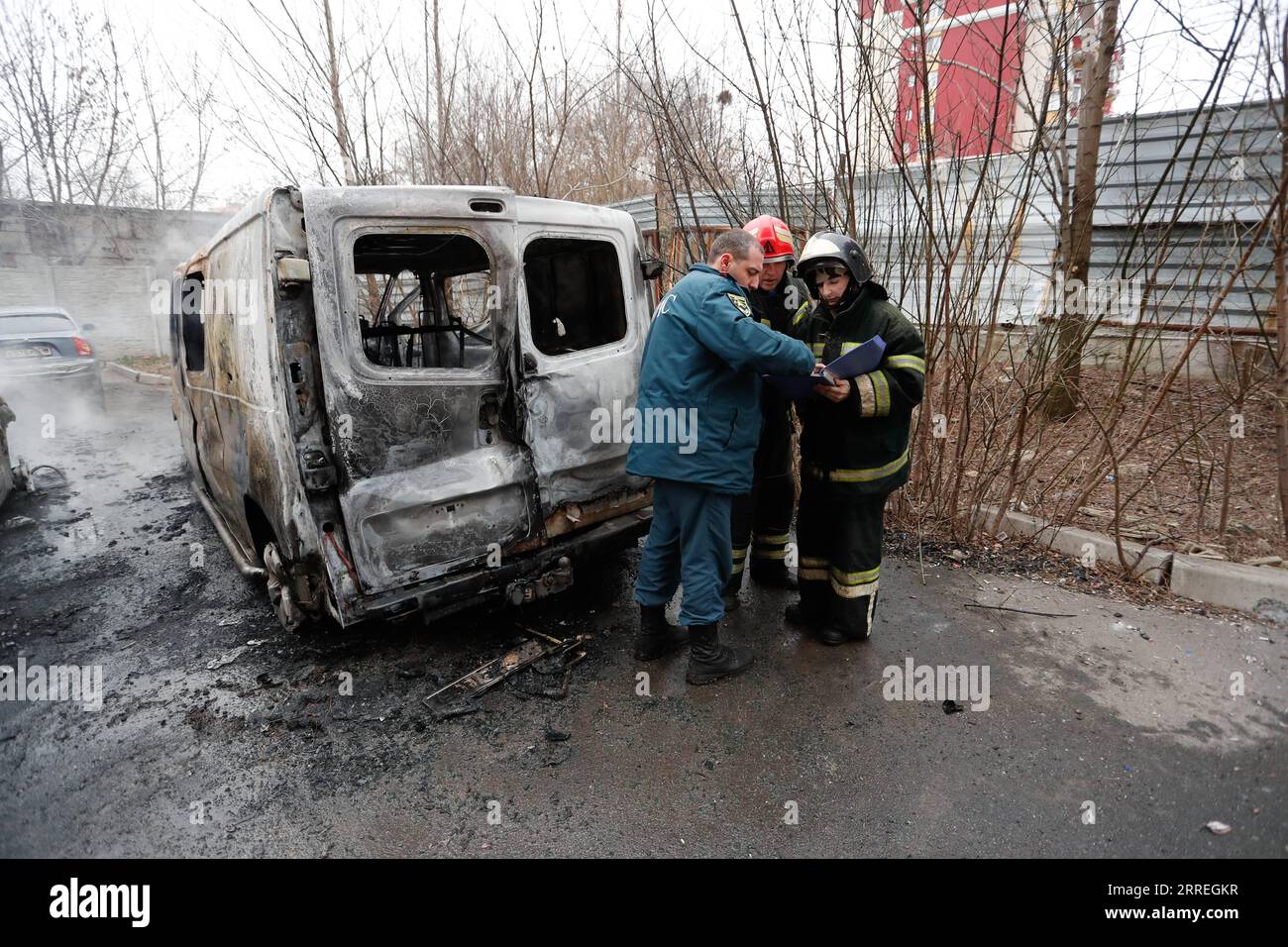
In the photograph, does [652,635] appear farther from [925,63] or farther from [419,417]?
[925,63]

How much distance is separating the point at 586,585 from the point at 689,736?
1514 millimetres

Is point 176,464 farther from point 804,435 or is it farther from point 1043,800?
point 1043,800

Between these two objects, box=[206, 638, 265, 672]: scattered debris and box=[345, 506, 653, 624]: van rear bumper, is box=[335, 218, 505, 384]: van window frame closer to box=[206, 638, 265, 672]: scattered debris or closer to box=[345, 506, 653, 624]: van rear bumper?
box=[345, 506, 653, 624]: van rear bumper

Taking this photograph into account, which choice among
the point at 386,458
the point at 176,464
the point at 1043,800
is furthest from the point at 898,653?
the point at 176,464

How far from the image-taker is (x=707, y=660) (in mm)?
3088

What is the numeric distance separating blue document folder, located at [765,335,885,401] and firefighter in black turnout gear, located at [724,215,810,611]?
0.46m

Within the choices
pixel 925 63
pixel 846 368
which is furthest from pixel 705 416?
pixel 925 63

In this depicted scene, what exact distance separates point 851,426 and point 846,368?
0.33 metres

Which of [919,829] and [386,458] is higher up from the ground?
[386,458]

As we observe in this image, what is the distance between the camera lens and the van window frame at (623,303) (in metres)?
3.15

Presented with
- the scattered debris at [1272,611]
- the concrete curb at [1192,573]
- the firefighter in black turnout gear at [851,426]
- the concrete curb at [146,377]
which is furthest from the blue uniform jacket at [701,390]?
the concrete curb at [146,377]

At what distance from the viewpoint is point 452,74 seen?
7.06m

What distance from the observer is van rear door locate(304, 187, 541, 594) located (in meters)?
2.79

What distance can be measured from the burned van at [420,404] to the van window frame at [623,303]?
11 mm
